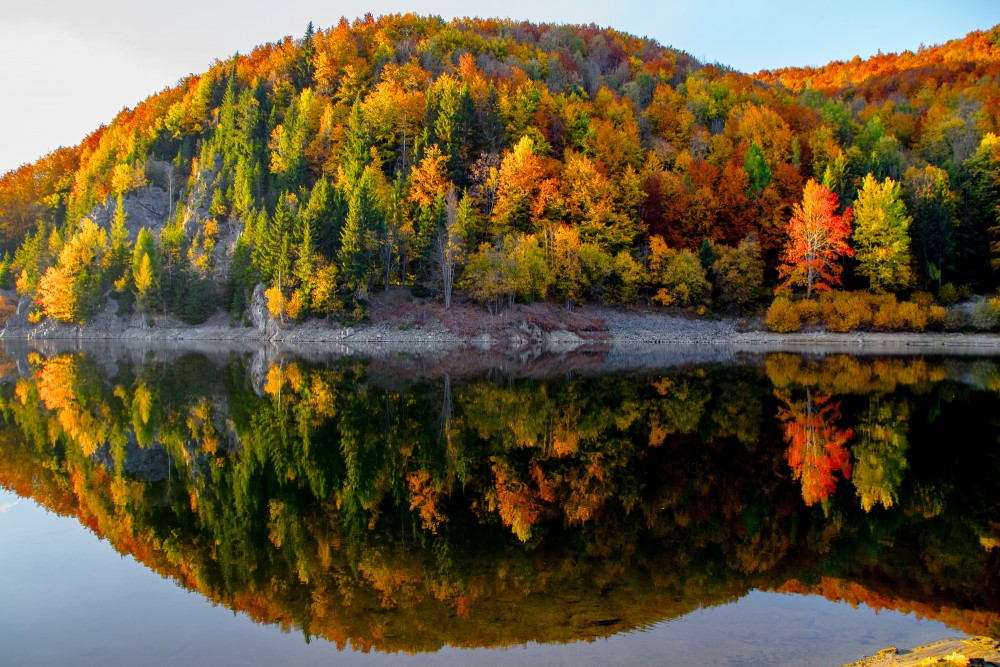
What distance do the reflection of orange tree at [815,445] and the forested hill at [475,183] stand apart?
40.3m

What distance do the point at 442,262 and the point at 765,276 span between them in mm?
35051

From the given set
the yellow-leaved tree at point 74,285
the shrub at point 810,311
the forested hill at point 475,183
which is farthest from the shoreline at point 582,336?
the yellow-leaved tree at point 74,285

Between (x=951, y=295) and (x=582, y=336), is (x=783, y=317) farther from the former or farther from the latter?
(x=582, y=336)

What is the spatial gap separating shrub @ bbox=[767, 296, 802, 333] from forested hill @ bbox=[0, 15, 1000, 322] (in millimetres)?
4038

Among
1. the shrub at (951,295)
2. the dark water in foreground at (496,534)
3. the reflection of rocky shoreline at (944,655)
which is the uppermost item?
the shrub at (951,295)

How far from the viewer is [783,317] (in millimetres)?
57469

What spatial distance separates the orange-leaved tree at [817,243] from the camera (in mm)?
59781

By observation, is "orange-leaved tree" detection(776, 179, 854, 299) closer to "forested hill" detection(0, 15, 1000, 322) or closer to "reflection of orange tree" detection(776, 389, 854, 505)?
"forested hill" detection(0, 15, 1000, 322)

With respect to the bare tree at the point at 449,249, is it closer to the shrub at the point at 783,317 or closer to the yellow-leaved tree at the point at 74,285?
the shrub at the point at 783,317

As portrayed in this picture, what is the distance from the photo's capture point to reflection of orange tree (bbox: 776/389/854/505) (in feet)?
38.3

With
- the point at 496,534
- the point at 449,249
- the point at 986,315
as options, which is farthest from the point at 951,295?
the point at 496,534

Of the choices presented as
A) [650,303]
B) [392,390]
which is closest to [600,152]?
[650,303]

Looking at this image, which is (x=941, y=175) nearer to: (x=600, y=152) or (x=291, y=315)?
(x=600, y=152)

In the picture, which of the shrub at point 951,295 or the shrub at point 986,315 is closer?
the shrub at point 986,315
